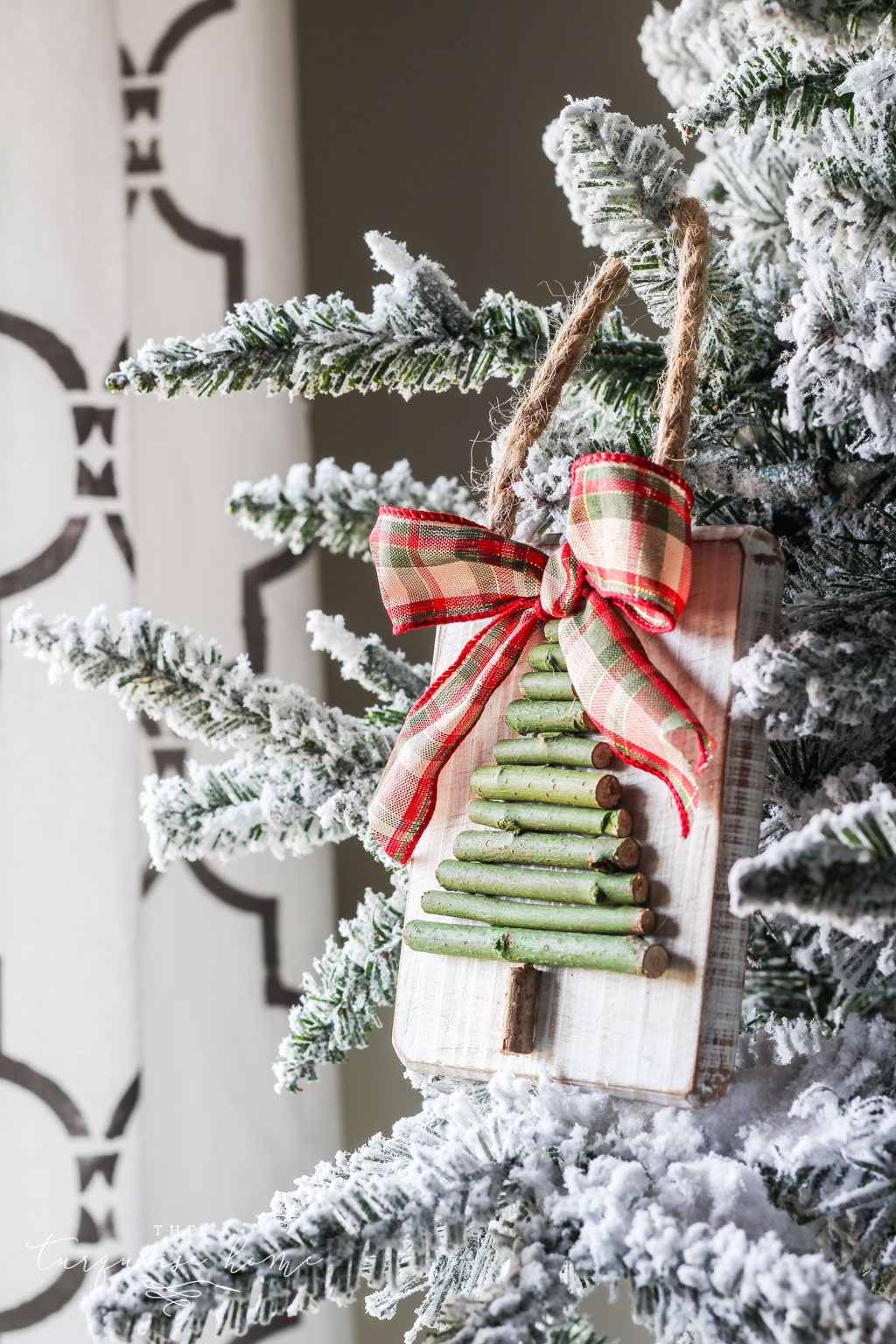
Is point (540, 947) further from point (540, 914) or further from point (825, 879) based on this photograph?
point (825, 879)

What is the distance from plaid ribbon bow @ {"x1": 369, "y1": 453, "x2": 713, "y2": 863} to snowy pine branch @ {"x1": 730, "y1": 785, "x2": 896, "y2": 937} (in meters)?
0.10

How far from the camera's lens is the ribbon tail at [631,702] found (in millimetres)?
351

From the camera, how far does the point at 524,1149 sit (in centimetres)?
34

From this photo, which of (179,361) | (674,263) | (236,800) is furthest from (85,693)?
(674,263)

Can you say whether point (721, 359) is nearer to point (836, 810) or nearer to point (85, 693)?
point (836, 810)

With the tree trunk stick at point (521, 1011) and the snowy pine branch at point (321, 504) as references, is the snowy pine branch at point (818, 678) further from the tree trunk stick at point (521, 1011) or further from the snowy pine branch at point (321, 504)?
the snowy pine branch at point (321, 504)

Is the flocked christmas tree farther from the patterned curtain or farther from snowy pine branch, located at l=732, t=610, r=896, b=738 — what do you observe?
the patterned curtain

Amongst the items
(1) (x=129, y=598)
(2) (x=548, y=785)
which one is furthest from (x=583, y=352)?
(1) (x=129, y=598)

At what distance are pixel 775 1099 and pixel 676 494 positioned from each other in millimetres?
198

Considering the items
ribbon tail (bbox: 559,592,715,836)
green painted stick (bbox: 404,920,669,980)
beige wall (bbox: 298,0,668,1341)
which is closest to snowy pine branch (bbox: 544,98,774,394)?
ribbon tail (bbox: 559,592,715,836)

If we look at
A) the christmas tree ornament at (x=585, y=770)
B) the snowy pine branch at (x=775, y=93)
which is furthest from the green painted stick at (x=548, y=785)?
the snowy pine branch at (x=775, y=93)

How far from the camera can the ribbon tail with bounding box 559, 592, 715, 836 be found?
0.35 metres

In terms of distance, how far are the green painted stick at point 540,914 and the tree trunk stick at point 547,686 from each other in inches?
2.9

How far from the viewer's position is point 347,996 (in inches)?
19.0
